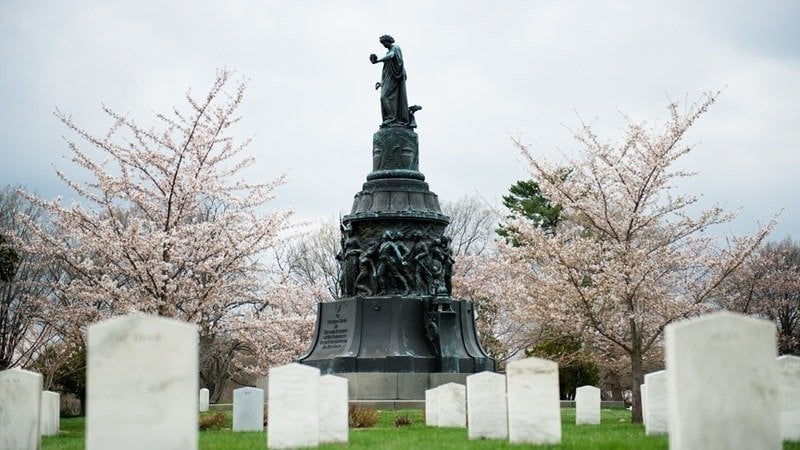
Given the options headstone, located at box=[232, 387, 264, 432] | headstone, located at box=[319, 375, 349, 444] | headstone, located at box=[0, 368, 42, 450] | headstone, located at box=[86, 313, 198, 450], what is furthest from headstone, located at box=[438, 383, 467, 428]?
headstone, located at box=[86, 313, 198, 450]

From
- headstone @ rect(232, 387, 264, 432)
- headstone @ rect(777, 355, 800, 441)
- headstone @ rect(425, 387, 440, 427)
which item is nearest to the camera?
headstone @ rect(777, 355, 800, 441)

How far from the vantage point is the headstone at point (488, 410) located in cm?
1516

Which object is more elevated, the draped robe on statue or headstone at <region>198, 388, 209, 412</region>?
the draped robe on statue

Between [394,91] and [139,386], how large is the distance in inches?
679

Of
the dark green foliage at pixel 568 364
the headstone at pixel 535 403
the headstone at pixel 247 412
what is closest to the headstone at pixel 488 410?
the headstone at pixel 535 403

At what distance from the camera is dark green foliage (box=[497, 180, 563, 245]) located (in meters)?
51.4

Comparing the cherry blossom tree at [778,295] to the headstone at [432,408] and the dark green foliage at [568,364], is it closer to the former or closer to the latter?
the dark green foliage at [568,364]

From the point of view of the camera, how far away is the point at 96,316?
25844mm

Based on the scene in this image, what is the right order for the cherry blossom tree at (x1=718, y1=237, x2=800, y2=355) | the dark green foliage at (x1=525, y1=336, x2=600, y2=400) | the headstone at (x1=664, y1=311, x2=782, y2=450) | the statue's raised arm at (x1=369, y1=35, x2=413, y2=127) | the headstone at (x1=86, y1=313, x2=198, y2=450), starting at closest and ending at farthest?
the headstone at (x1=86, y1=313, x2=198, y2=450) → the headstone at (x1=664, y1=311, x2=782, y2=450) → the statue's raised arm at (x1=369, y1=35, x2=413, y2=127) → the dark green foliage at (x1=525, y1=336, x2=600, y2=400) → the cherry blossom tree at (x1=718, y1=237, x2=800, y2=355)

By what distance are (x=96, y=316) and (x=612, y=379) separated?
29762 mm

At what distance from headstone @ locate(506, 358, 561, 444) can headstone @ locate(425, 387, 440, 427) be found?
5022 mm

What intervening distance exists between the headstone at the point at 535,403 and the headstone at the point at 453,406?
179 inches

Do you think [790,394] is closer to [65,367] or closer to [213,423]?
[213,423]

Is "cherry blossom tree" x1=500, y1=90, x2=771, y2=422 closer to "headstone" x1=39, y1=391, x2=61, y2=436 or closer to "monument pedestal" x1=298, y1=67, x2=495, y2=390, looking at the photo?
"monument pedestal" x1=298, y1=67, x2=495, y2=390
